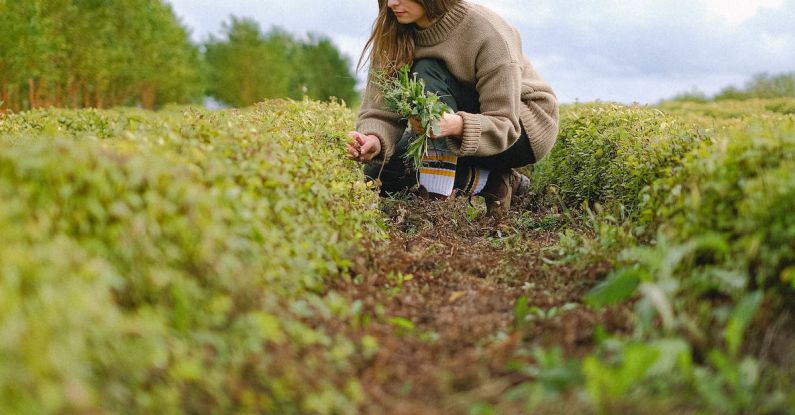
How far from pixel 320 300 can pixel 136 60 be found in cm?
2015

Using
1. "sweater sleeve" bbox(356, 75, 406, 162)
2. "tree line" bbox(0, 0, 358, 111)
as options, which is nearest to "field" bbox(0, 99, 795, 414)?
A: "sweater sleeve" bbox(356, 75, 406, 162)

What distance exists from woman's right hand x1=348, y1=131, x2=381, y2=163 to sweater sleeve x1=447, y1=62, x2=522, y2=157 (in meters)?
0.49

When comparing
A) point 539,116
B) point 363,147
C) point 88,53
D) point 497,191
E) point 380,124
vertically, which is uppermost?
point 88,53

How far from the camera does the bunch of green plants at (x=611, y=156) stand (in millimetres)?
3389

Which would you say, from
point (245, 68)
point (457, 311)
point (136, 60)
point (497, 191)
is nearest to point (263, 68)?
point (245, 68)

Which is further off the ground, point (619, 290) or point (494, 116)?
point (494, 116)

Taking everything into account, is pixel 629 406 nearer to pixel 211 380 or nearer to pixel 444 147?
pixel 211 380

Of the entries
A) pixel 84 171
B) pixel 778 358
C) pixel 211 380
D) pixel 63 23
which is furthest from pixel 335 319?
pixel 63 23

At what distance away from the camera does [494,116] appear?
3957 millimetres

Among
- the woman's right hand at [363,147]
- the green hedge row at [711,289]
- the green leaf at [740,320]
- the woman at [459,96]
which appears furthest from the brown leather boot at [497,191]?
the green leaf at [740,320]

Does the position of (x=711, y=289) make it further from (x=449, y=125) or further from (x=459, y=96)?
(x=459, y=96)

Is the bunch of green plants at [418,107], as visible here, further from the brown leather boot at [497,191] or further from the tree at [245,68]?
the tree at [245,68]

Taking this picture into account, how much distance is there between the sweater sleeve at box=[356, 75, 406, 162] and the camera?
4129 mm

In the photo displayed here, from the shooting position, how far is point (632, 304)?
229cm
